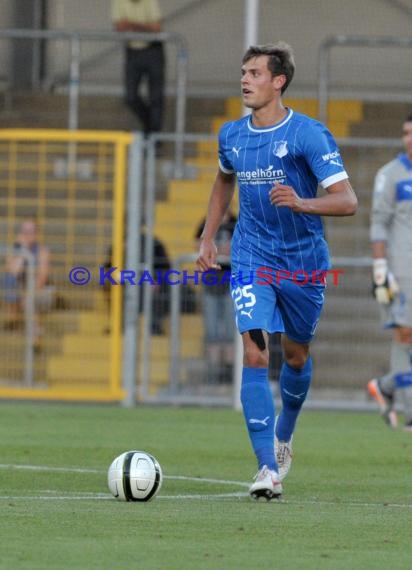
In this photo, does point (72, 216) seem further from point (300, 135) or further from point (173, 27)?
point (300, 135)

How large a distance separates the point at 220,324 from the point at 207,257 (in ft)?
25.8

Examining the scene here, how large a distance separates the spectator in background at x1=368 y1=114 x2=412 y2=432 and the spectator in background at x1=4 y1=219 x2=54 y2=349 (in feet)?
15.0

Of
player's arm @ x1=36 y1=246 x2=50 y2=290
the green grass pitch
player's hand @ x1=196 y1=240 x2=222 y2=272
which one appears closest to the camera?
the green grass pitch

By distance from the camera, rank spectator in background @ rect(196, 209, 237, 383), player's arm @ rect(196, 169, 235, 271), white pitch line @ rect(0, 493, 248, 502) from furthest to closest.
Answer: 1. spectator in background @ rect(196, 209, 237, 383)
2. player's arm @ rect(196, 169, 235, 271)
3. white pitch line @ rect(0, 493, 248, 502)

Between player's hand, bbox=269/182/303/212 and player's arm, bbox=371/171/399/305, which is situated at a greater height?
player's hand, bbox=269/182/303/212

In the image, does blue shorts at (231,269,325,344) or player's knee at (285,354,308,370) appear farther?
player's knee at (285,354,308,370)

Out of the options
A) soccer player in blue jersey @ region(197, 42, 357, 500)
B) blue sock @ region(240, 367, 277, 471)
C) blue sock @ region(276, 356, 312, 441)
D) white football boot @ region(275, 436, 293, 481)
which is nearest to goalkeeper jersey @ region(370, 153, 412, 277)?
blue sock @ region(276, 356, 312, 441)

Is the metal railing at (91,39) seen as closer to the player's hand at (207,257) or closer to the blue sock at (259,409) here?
the player's hand at (207,257)

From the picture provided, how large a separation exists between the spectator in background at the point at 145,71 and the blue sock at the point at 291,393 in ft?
35.8

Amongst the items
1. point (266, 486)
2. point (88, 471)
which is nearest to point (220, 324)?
point (88, 471)

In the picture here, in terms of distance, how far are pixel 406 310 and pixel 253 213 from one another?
531 cm

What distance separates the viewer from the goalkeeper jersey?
14.0m

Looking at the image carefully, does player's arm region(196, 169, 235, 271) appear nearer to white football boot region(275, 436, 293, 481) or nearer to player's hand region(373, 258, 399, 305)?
white football boot region(275, 436, 293, 481)

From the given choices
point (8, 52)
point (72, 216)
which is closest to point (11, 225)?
point (72, 216)
